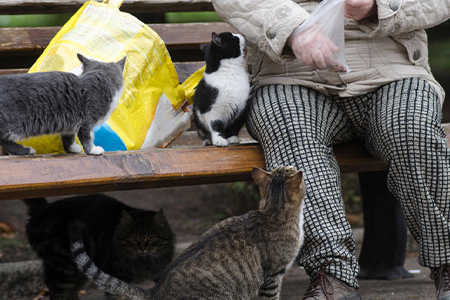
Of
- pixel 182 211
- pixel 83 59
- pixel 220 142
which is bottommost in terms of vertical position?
pixel 182 211

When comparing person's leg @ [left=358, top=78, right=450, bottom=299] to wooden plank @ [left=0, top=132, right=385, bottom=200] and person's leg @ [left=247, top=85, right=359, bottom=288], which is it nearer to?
person's leg @ [left=247, top=85, right=359, bottom=288]

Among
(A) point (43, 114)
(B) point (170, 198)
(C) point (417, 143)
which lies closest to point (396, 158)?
(C) point (417, 143)

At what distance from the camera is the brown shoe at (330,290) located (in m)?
1.89

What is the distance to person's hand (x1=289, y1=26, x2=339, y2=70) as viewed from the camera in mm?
1969

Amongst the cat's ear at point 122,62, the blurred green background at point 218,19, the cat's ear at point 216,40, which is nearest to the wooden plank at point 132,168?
the cat's ear at point 122,62

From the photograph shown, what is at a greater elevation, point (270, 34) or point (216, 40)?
point (270, 34)

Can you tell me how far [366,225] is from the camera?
325 centimetres

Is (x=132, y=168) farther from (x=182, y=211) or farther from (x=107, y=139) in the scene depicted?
(x=182, y=211)

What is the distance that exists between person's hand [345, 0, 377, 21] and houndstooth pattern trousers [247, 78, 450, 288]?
0.90 feet

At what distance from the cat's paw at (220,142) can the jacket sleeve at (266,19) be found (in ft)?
1.37

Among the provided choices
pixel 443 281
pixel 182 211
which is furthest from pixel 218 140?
pixel 182 211

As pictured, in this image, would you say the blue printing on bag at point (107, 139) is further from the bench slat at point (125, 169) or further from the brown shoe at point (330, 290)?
the brown shoe at point (330, 290)

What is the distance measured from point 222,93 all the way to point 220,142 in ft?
0.67

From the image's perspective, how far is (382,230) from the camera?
126 inches
